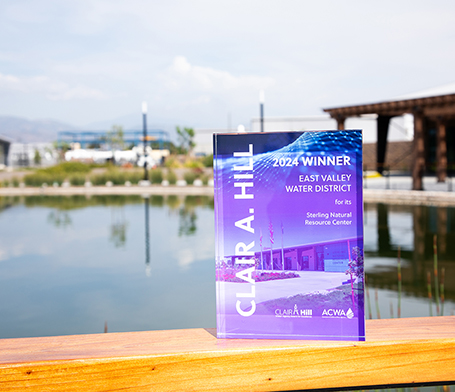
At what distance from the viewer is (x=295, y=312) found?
1.43 m

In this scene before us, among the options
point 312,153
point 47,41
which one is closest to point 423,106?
point 312,153

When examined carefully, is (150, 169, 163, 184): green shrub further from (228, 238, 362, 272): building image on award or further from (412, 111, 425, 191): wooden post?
(228, 238, 362, 272): building image on award

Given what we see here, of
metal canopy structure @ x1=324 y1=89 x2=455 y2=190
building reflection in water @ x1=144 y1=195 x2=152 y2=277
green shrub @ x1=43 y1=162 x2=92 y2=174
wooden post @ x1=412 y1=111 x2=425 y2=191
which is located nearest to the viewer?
building reflection in water @ x1=144 y1=195 x2=152 y2=277

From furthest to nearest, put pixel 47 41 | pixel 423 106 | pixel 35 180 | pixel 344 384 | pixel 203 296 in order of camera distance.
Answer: pixel 47 41, pixel 35 180, pixel 423 106, pixel 203 296, pixel 344 384

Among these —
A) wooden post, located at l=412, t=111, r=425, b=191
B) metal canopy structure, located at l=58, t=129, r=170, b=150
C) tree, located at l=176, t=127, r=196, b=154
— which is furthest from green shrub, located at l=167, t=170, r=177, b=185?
tree, located at l=176, t=127, r=196, b=154

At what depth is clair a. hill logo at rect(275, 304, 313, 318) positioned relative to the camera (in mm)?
1420

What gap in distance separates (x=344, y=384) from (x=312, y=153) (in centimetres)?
74

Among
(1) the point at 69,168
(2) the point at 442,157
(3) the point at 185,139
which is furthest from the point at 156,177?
(3) the point at 185,139

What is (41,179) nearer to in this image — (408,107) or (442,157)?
(408,107)

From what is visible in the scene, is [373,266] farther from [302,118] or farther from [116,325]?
[302,118]

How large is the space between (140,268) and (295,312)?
23.6 ft

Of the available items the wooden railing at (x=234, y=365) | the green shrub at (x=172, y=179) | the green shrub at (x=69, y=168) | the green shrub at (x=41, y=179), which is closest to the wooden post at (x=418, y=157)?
the green shrub at (x=172, y=179)

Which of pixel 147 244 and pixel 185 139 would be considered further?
pixel 185 139

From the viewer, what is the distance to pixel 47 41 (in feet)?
381
